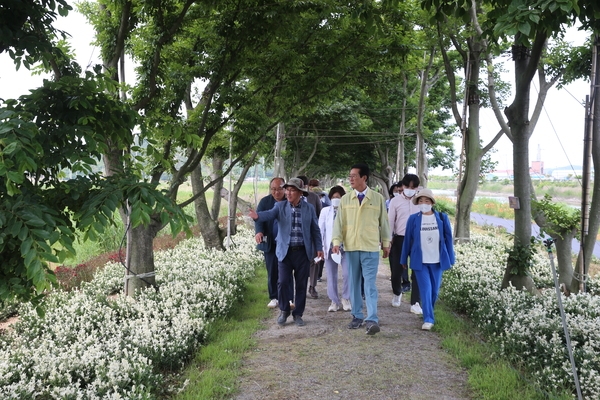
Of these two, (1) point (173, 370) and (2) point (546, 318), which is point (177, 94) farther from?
(2) point (546, 318)

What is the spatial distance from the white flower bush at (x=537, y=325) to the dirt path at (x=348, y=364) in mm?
705

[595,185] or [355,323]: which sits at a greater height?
[595,185]

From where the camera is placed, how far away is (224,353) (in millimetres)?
5605

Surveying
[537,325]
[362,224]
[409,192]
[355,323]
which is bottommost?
[355,323]

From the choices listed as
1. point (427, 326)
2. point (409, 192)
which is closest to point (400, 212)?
point (409, 192)

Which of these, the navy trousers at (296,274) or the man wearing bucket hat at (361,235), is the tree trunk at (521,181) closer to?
the man wearing bucket hat at (361,235)

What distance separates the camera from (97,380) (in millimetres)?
4293

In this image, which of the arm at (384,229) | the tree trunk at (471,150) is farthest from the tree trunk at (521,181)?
the tree trunk at (471,150)

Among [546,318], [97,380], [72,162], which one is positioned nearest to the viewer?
[72,162]

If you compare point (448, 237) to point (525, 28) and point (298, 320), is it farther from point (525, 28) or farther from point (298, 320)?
point (525, 28)

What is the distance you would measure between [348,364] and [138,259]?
4196 millimetres

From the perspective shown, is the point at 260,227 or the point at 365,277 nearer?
the point at 365,277

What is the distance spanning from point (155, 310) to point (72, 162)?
4251mm

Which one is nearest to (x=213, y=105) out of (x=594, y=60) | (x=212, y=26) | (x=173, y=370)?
(x=212, y=26)
